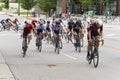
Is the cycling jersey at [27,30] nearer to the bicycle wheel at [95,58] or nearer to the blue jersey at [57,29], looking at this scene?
the blue jersey at [57,29]

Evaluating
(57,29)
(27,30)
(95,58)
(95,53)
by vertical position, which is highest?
(27,30)

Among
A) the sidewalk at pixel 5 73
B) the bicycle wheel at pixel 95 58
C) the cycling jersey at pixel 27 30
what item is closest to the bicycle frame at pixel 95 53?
the bicycle wheel at pixel 95 58

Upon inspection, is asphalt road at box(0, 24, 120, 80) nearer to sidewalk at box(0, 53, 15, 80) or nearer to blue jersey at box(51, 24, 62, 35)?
sidewalk at box(0, 53, 15, 80)

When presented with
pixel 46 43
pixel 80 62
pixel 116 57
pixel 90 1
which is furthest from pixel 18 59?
pixel 90 1

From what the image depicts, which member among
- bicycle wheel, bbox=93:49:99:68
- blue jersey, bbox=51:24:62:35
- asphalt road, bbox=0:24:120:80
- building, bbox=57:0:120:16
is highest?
blue jersey, bbox=51:24:62:35

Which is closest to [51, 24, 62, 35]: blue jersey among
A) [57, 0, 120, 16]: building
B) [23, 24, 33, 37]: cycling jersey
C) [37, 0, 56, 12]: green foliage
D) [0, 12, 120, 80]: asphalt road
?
[0, 12, 120, 80]: asphalt road

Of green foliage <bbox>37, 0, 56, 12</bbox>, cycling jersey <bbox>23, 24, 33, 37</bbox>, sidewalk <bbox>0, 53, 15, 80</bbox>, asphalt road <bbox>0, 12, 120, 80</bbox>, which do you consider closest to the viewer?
sidewalk <bbox>0, 53, 15, 80</bbox>

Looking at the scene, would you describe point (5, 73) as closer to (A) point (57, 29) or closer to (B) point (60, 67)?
(B) point (60, 67)

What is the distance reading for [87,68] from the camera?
57.3ft

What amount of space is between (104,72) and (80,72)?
0.82 m

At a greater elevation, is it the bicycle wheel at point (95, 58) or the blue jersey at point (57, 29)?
the blue jersey at point (57, 29)

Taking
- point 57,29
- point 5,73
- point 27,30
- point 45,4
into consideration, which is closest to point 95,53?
point 5,73

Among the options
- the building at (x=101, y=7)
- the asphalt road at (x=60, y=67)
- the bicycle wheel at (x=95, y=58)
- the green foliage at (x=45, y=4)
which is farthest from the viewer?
the green foliage at (x=45, y=4)

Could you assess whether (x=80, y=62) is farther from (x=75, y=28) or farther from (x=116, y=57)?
(x=75, y=28)
